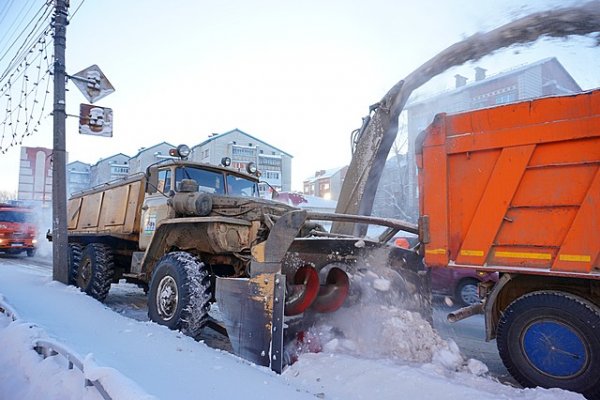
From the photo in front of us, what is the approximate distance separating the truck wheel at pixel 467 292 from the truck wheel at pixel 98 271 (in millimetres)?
6123

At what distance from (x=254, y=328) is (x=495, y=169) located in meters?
2.60

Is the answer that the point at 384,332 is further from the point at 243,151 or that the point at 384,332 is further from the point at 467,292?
the point at 243,151

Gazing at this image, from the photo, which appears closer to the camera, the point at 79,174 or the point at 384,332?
the point at 384,332

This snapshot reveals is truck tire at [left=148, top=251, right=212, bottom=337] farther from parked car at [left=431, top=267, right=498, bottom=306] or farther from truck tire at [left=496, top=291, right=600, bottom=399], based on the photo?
parked car at [left=431, top=267, right=498, bottom=306]

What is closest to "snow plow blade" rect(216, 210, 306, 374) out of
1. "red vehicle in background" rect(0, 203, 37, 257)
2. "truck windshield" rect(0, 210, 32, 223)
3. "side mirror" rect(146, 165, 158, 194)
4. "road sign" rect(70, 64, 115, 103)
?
"side mirror" rect(146, 165, 158, 194)

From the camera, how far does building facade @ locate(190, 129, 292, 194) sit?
35.9 meters

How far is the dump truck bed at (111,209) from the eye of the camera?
22.9 feet

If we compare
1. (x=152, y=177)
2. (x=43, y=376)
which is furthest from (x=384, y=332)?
(x=152, y=177)

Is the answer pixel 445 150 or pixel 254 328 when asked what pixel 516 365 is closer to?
pixel 445 150

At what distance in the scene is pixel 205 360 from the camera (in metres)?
3.62

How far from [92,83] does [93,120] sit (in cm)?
83

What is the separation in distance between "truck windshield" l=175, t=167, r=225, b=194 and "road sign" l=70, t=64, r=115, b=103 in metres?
3.92

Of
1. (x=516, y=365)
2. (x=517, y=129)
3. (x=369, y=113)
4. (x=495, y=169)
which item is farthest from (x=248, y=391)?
(x=369, y=113)

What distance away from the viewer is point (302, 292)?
13.9 feet
